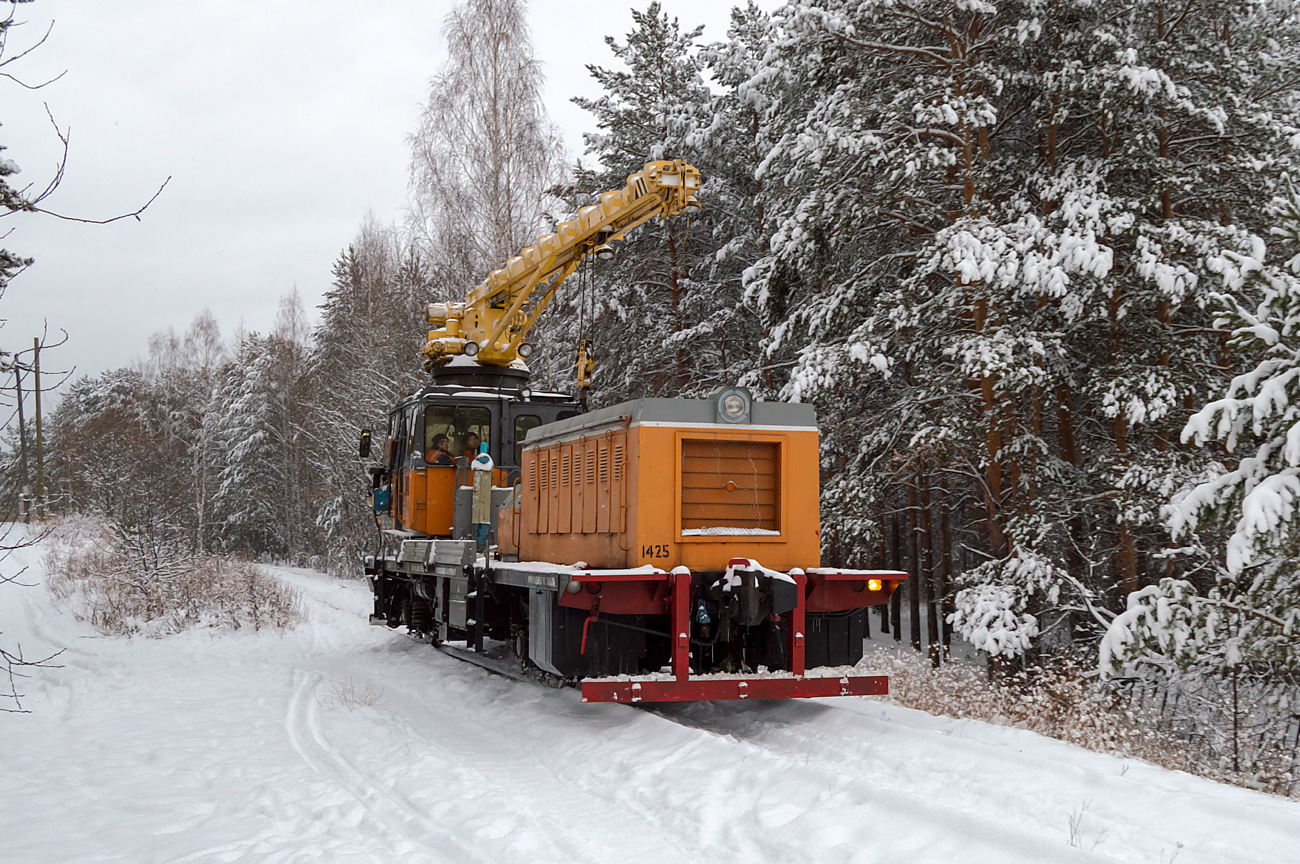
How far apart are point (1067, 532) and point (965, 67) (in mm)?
6079

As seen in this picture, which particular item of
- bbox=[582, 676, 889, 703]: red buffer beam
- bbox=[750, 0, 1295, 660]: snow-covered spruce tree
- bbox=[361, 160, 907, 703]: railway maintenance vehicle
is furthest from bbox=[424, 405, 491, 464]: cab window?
bbox=[582, 676, 889, 703]: red buffer beam

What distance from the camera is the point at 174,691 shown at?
934 centimetres

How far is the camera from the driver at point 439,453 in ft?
39.2

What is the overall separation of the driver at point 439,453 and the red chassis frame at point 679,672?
5090 millimetres

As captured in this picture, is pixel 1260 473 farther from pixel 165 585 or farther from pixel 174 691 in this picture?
pixel 165 585

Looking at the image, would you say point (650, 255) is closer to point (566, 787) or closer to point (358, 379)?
point (358, 379)

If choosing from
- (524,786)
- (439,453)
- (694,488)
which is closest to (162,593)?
(439,453)

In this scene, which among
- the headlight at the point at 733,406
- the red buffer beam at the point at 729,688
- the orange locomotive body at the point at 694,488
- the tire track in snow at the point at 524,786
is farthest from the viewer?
the headlight at the point at 733,406

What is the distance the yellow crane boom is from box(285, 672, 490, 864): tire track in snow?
556 cm

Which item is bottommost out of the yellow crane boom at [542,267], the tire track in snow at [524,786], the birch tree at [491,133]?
the tire track in snow at [524,786]

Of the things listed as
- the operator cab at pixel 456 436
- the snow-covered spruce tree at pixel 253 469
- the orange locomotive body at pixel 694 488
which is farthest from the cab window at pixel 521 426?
the snow-covered spruce tree at pixel 253 469

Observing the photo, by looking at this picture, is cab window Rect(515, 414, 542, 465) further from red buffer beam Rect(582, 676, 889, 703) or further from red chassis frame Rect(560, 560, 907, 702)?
red buffer beam Rect(582, 676, 889, 703)

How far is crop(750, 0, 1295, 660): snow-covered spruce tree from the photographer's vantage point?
35.3 feet

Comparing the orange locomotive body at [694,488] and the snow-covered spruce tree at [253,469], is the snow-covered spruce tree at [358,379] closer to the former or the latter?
the snow-covered spruce tree at [253,469]
